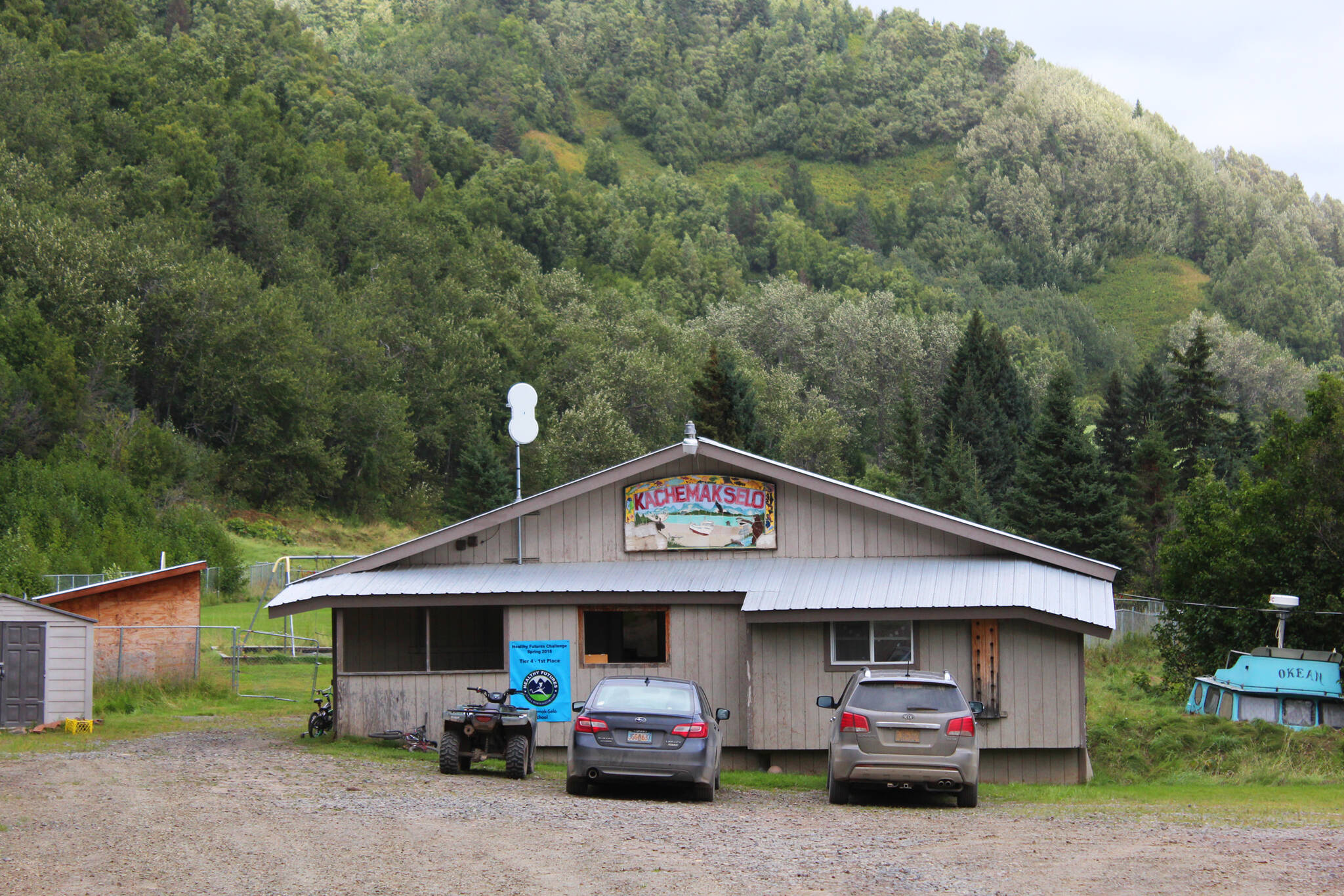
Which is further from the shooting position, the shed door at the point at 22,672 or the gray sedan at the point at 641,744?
the shed door at the point at 22,672

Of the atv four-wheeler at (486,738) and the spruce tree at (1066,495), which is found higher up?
the spruce tree at (1066,495)

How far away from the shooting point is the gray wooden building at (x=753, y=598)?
727 inches

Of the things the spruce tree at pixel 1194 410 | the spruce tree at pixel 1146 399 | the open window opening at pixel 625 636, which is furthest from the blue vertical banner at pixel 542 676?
the spruce tree at pixel 1146 399

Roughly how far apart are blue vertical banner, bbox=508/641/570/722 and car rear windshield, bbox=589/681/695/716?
4.62 metres

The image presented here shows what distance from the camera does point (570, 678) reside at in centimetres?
1975

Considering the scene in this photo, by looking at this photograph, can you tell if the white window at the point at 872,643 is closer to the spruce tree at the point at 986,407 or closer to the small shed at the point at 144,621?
the small shed at the point at 144,621

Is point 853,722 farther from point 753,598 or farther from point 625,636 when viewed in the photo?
point 625,636

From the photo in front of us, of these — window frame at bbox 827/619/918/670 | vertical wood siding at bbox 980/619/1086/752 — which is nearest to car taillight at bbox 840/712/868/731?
window frame at bbox 827/619/918/670

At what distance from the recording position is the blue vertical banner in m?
19.6

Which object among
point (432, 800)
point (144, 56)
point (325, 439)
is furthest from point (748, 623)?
point (144, 56)

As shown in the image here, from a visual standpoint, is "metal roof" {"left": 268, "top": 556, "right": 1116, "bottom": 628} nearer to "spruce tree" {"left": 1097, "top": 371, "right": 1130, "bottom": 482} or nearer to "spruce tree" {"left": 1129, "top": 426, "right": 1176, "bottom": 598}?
"spruce tree" {"left": 1129, "top": 426, "right": 1176, "bottom": 598}

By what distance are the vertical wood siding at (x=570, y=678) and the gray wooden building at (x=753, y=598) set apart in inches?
1.0

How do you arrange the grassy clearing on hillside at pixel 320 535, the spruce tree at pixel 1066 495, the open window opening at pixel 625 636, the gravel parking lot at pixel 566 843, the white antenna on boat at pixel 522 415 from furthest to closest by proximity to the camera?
the grassy clearing on hillside at pixel 320 535
the spruce tree at pixel 1066 495
the white antenna on boat at pixel 522 415
the open window opening at pixel 625 636
the gravel parking lot at pixel 566 843

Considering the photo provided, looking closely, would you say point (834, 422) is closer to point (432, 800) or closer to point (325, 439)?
point (325, 439)
